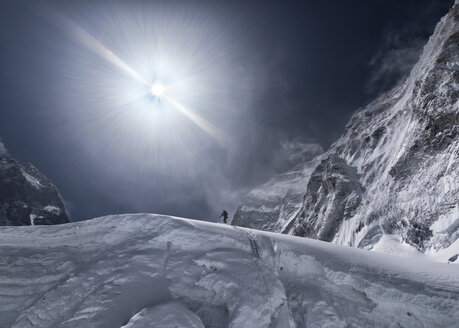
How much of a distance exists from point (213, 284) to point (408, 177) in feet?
79.2

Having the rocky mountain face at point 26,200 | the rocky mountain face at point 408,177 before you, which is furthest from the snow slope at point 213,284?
the rocky mountain face at point 26,200

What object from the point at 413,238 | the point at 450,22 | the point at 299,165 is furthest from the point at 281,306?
the point at 299,165

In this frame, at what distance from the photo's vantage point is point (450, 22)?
38.2 metres

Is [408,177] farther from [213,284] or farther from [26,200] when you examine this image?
[26,200]

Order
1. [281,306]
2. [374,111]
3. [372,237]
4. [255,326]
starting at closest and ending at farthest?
[255,326], [281,306], [372,237], [374,111]

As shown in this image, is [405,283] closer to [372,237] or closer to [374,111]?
[372,237]

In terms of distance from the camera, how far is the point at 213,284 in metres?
9.80

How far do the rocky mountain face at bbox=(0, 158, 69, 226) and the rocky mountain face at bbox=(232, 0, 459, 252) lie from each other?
129 m

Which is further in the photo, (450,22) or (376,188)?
(450,22)

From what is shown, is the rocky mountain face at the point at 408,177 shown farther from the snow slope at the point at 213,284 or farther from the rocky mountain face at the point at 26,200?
the rocky mountain face at the point at 26,200

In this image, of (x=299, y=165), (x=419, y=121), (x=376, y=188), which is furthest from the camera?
(x=299, y=165)

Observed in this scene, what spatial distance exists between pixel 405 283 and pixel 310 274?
3013 millimetres

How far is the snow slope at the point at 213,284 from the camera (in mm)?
8352

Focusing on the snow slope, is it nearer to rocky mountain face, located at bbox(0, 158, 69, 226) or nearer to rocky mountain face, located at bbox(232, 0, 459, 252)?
rocky mountain face, located at bbox(232, 0, 459, 252)
